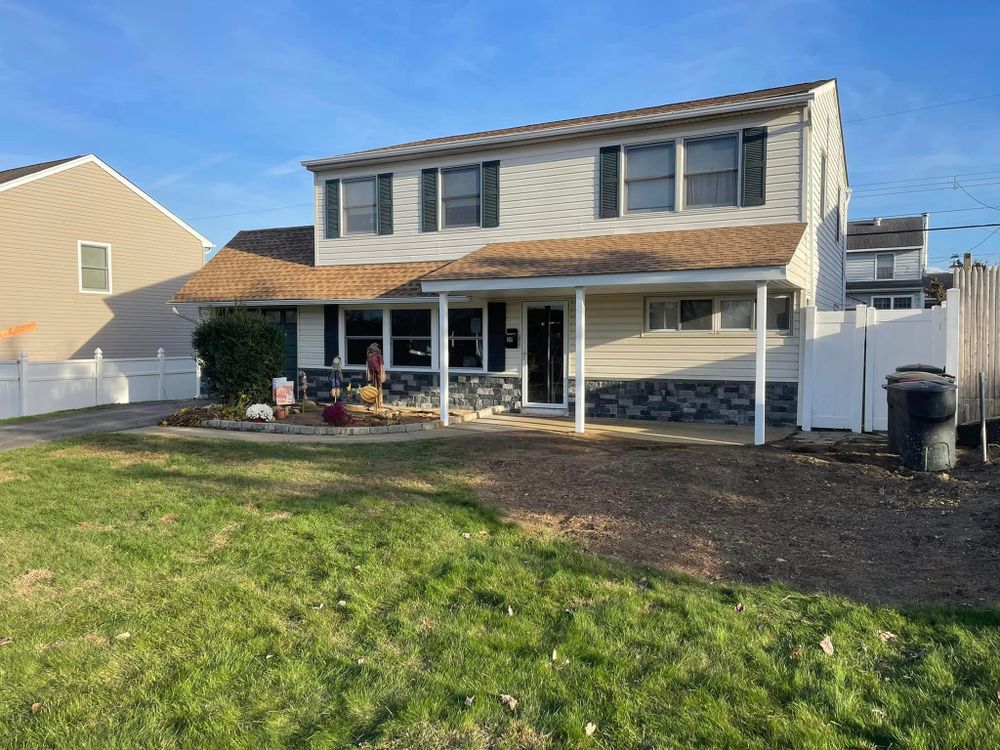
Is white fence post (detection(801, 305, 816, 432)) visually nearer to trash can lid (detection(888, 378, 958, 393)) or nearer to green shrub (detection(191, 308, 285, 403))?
trash can lid (detection(888, 378, 958, 393))

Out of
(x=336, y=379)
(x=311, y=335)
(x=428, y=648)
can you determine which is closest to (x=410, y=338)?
(x=336, y=379)

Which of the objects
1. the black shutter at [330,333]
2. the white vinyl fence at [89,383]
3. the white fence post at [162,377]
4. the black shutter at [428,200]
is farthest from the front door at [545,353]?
the white fence post at [162,377]

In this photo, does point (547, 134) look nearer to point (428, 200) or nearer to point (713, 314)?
point (428, 200)

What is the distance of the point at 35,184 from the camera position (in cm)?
1845

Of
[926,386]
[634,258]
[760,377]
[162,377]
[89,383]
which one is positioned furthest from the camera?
[162,377]

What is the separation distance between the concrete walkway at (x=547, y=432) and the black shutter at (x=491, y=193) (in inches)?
171

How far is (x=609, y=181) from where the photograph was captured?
43.0 ft

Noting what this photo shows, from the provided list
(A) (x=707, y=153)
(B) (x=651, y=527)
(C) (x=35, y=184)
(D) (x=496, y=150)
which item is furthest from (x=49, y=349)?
(B) (x=651, y=527)

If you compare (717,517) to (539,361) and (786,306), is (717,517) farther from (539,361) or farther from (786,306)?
(539,361)

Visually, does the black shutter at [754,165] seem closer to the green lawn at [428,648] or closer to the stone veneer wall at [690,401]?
the stone veneer wall at [690,401]

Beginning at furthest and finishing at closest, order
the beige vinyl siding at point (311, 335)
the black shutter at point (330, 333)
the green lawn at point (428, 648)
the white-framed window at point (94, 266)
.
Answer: the white-framed window at point (94, 266) → the beige vinyl siding at point (311, 335) → the black shutter at point (330, 333) → the green lawn at point (428, 648)

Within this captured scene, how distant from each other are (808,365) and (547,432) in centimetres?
458

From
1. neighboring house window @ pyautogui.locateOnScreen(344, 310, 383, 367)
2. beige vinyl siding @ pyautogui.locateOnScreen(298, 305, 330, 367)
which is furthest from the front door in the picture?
beige vinyl siding @ pyautogui.locateOnScreen(298, 305, 330, 367)

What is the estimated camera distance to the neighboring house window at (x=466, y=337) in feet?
47.1
